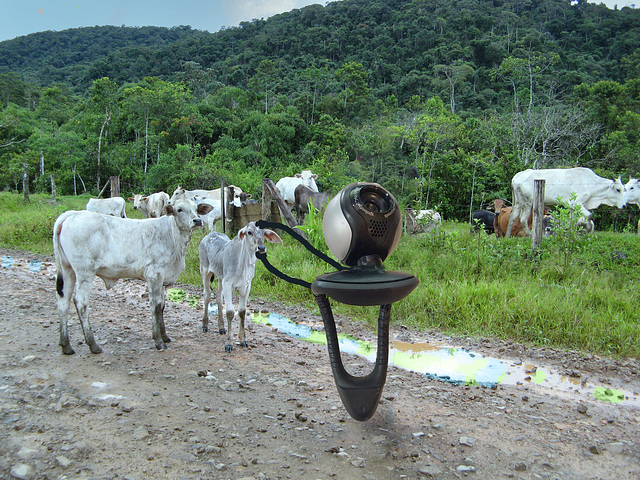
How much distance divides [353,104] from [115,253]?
35557mm

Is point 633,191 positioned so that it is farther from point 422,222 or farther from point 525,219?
point 422,222

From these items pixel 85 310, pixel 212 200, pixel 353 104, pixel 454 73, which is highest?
pixel 454 73

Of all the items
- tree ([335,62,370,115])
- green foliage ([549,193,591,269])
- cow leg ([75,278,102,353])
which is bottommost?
cow leg ([75,278,102,353])

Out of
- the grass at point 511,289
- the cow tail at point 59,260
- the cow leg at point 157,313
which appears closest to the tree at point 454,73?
the grass at point 511,289

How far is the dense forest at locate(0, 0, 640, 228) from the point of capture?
1875 centimetres

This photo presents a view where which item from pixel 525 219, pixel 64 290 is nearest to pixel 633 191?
pixel 525 219

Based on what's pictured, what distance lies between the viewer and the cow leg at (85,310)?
446 cm

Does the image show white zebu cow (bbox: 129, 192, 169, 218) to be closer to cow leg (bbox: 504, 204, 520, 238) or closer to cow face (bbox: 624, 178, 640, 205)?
cow leg (bbox: 504, 204, 520, 238)

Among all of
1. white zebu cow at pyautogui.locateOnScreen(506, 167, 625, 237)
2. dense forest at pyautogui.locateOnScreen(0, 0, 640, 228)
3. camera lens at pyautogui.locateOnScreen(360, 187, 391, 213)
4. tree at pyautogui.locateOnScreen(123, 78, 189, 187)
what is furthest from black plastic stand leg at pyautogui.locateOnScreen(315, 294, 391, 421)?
tree at pyautogui.locateOnScreen(123, 78, 189, 187)

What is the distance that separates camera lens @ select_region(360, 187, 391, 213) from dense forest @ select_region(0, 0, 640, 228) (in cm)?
1144

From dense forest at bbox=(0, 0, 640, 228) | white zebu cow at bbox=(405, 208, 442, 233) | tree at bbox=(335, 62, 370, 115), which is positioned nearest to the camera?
white zebu cow at bbox=(405, 208, 442, 233)

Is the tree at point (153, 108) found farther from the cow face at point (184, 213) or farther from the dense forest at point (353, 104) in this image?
the cow face at point (184, 213)

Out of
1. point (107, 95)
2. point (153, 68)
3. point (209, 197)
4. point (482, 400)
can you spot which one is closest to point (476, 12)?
point (153, 68)

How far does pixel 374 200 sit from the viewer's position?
7.81ft
